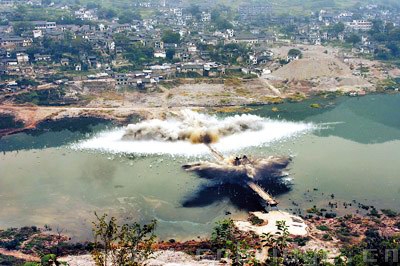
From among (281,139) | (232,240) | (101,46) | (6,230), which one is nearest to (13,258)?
(6,230)

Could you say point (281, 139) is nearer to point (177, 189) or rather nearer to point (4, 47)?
point (177, 189)

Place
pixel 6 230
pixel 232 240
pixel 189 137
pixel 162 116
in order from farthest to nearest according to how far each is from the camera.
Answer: pixel 162 116 < pixel 189 137 < pixel 6 230 < pixel 232 240

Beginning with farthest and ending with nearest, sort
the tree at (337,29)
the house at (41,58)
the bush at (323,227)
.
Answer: the tree at (337,29), the house at (41,58), the bush at (323,227)

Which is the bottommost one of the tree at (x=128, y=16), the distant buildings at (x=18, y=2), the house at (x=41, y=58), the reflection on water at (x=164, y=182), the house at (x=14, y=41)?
the reflection on water at (x=164, y=182)

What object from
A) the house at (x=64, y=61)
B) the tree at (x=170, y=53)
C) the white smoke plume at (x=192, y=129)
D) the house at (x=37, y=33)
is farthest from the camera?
the house at (x=37, y=33)

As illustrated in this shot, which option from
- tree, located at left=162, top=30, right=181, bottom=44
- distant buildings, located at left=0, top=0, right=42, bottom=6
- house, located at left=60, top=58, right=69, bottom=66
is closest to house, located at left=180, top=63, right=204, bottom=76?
tree, located at left=162, top=30, right=181, bottom=44

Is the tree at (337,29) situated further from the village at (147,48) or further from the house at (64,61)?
the house at (64,61)

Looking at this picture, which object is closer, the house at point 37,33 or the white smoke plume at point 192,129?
the white smoke plume at point 192,129

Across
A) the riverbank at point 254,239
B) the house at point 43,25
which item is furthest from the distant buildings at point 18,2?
the riverbank at point 254,239

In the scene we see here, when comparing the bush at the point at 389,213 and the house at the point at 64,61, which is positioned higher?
the house at the point at 64,61
